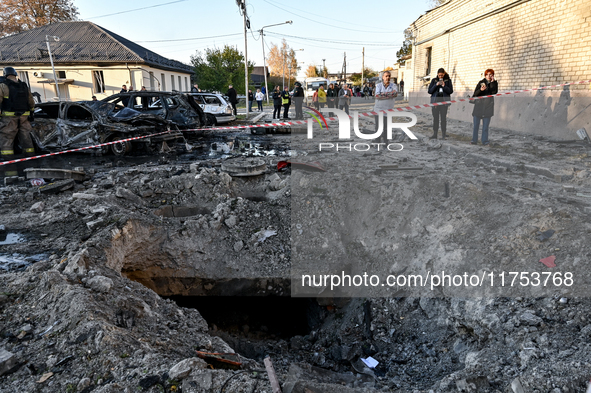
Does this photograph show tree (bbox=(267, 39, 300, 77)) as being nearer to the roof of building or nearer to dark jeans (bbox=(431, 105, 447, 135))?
the roof of building

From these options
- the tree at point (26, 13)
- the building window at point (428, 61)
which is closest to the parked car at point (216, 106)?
the building window at point (428, 61)

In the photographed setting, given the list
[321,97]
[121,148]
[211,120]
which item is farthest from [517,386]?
[321,97]

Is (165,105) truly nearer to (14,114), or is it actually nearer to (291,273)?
(14,114)

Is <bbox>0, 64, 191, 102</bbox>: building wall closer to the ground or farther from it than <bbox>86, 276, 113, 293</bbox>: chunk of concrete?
farther from it

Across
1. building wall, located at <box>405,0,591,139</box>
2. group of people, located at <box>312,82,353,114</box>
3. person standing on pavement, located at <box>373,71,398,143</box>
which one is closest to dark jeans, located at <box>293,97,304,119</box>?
group of people, located at <box>312,82,353,114</box>

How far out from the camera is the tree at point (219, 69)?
3356 centimetres

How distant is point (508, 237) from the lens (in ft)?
13.2

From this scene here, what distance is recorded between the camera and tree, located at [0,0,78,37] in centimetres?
3156

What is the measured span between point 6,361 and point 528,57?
1279 cm

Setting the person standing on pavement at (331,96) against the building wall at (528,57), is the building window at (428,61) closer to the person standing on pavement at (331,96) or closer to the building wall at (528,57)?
the building wall at (528,57)

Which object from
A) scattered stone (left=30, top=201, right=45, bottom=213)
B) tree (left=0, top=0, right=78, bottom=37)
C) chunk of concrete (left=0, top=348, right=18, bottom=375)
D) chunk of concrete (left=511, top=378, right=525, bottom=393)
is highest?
tree (left=0, top=0, right=78, bottom=37)

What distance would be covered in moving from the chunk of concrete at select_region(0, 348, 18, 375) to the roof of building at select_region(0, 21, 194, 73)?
25.4 metres

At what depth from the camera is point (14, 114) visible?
29.3 ft

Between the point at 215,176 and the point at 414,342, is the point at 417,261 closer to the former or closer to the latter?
the point at 414,342
